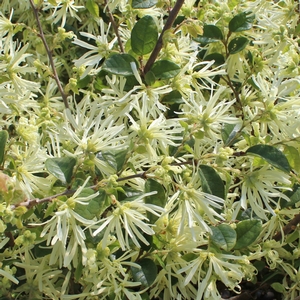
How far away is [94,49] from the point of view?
114cm

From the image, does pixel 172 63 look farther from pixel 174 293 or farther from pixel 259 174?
pixel 174 293

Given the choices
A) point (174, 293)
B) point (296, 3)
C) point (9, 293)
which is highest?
point (296, 3)

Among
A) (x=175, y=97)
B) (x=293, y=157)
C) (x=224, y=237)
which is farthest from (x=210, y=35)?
(x=224, y=237)

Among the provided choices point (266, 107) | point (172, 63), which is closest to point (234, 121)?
point (266, 107)

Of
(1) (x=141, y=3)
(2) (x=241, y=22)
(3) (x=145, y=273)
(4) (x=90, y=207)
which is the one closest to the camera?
(4) (x=90, y=207)

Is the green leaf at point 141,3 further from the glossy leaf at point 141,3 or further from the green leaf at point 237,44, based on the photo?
the green leaf at point 237,44

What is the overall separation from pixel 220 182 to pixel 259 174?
0.28 ft

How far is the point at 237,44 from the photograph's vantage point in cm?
126

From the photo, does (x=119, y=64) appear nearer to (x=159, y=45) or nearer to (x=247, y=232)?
(x=159, y=45)

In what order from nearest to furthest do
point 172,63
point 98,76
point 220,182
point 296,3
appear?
point 220,182 < point 172,63 < point 98,76 < point 296,3

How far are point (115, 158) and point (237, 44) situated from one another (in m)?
0.55

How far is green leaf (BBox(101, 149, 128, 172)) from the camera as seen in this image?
0.92 meters

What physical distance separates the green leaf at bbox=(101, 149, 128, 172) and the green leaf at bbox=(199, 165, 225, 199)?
16 cm

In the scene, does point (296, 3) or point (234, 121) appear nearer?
point (234, 121)
